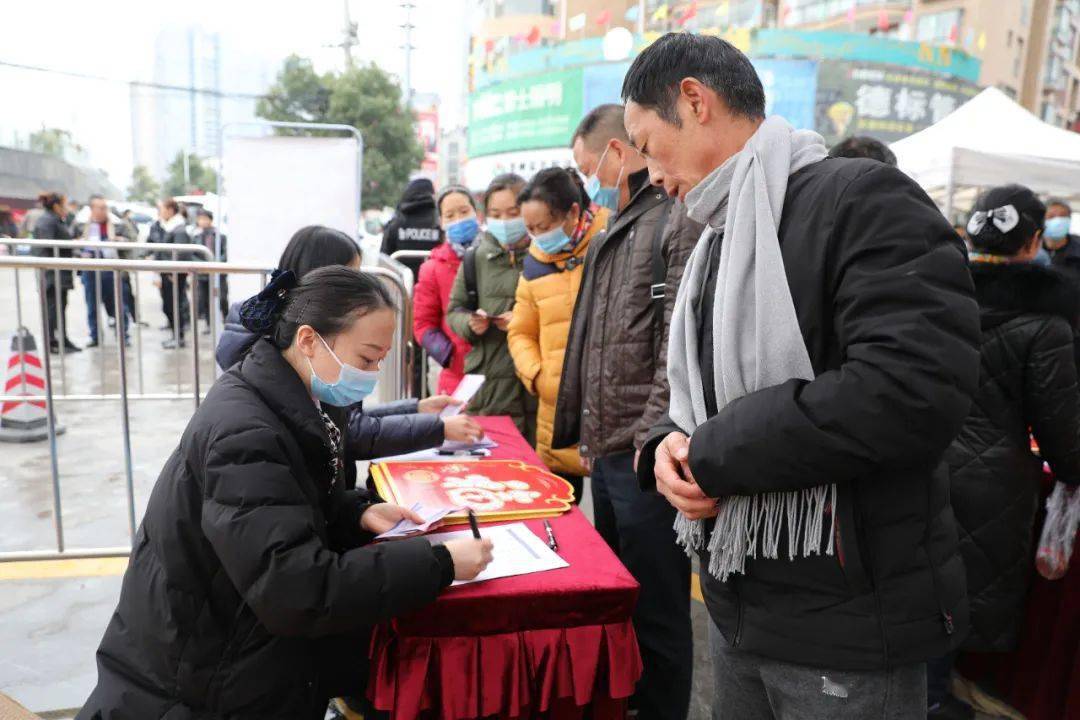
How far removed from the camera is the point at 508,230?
3.51m

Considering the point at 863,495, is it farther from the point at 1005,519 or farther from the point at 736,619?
the point at 1005,519

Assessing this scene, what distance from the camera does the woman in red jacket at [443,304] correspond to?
12.9 ft

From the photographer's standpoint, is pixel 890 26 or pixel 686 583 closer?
pixel 686 583

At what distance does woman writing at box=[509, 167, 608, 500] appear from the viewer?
289cm

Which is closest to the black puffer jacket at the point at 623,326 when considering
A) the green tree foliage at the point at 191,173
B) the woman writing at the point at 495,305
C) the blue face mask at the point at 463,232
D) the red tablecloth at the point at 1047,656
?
the woman writing at the point at 495,305

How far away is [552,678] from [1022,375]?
167cm

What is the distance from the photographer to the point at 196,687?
4.90ft

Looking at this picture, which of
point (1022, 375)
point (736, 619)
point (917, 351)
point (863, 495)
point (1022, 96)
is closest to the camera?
point (917, 351)

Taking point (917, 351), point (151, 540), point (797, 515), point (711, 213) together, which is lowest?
point (151, 540)

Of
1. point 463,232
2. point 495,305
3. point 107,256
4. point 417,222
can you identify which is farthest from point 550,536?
point 107,256

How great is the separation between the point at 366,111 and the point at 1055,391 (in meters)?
26.4

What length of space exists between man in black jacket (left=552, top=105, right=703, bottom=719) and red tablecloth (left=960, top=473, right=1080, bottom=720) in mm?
1296

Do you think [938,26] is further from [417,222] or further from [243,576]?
[243,576]

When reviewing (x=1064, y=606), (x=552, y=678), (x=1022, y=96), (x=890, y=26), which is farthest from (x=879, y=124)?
(x=552, y=678)
